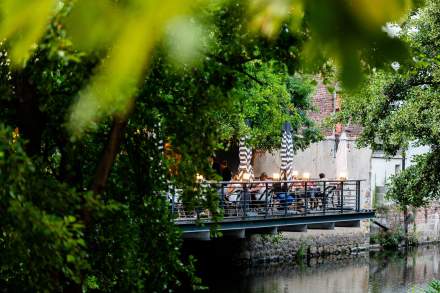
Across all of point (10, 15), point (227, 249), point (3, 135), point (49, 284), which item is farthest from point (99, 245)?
point (227, 249)

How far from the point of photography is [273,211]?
22531 millimetres

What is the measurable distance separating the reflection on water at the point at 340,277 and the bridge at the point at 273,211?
141 centimetres

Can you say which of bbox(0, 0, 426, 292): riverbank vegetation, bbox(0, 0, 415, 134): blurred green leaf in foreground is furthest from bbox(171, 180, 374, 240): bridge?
bbox(0, 0, 415, 134): blurred green leaf in foreground

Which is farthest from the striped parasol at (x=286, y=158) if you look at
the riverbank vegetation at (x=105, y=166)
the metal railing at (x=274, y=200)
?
the riverbank vegetation at (x=105, y=166)

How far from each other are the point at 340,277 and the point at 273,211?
335 centimetres

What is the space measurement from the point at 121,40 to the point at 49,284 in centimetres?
547

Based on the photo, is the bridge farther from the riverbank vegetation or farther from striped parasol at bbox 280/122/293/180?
the riverbank vegetation

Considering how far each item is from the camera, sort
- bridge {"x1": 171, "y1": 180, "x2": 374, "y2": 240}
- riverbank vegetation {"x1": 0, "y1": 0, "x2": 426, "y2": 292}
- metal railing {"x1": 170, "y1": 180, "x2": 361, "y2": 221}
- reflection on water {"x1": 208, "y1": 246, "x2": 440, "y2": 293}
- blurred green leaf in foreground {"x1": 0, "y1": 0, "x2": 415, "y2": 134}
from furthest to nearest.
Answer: reflection on water {"x1": 208, "y1": 246, "x2": 440, "y2": 293}
metal railing {"x1": 170, "y1": 180, "x2": 361, "y2": 221}
bridge {"x1": 171, "y1": 180, "x2": 374, "y2": 240}
riverbank vegetation {"x1": 0, "y1": 0, "x2": 426, "y2": 292}
blurred green leaf in foreground {"x1": 0, "y1": 0, "x2": 415, "y2": 134}

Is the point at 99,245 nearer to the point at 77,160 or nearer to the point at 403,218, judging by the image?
the point at 77,160

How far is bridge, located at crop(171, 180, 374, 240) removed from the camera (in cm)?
2068

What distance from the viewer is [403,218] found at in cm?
3183

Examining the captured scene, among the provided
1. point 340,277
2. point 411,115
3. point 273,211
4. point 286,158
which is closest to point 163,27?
point 411,115

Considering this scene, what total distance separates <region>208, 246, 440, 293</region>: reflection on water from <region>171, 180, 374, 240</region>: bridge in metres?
1.41

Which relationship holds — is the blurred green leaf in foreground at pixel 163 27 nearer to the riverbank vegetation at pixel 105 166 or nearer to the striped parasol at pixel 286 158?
the riverbank vegetation at pixel 105 166
